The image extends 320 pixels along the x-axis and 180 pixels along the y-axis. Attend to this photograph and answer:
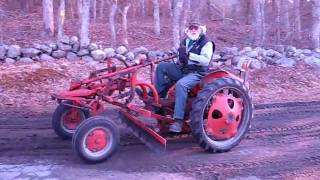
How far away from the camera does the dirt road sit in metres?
6.26

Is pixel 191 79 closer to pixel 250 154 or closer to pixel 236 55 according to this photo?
pixel 250 154

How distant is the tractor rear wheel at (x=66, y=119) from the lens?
7.37 meters

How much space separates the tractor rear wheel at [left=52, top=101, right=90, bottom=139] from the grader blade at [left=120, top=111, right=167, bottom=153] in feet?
2.16

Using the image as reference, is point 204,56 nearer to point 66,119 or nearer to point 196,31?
point 196,31

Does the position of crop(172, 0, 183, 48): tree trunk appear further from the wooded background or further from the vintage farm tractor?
the vintage farm tractor

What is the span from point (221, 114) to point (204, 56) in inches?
32.2

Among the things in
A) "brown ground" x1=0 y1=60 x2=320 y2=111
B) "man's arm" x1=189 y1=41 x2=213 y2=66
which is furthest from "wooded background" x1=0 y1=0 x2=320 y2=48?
"man's arm" x1=189 y1=41 x2=213 y2=66

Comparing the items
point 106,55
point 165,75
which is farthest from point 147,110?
point 106,55

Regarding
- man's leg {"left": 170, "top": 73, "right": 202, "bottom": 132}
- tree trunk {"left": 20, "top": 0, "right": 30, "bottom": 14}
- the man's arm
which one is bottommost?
man's leg {"left": 170, "top": 73, "right": 202, "bottom": 132}

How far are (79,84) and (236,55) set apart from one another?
718cm

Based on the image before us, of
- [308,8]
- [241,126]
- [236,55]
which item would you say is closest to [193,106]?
[241,126]

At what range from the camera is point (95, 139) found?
21.2 feet

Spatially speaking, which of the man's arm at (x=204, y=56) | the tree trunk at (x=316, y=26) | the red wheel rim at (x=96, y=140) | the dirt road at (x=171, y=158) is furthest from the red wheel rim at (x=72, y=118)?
the tree trunk at (x=316, y=26)

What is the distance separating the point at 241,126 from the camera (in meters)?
7.45
